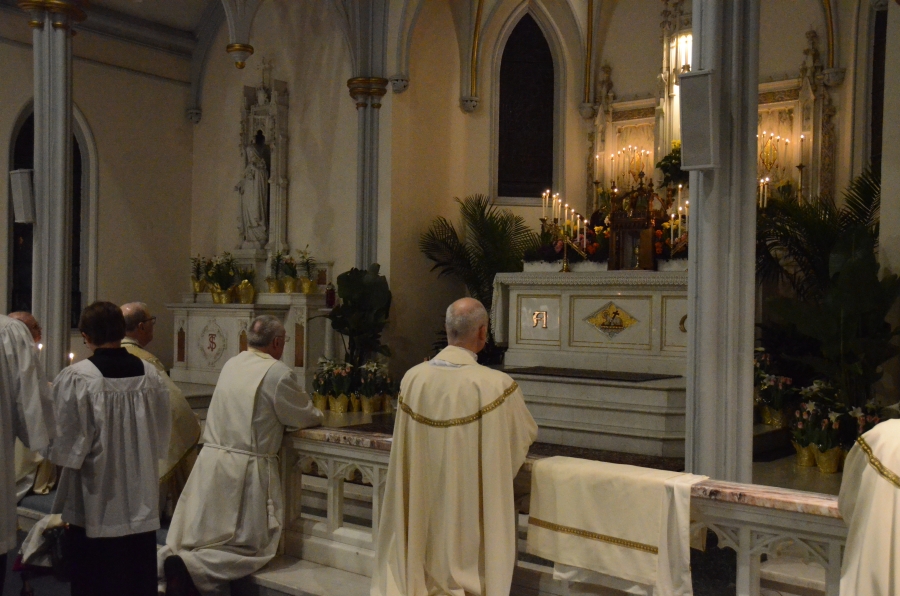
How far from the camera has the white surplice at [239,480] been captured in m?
4.63

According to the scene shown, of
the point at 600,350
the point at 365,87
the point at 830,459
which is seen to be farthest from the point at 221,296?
the point at 830,459

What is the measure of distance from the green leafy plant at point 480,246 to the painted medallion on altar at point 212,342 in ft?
9.21

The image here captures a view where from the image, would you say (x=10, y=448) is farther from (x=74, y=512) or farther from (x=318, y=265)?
(x=318, y=265)

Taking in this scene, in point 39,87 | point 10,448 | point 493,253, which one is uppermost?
point 39,87

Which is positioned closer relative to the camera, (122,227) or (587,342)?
(587,342)

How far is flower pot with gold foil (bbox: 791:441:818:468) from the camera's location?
23.6 feet

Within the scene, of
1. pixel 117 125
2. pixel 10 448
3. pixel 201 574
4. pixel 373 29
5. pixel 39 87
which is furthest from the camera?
pixel 117 125

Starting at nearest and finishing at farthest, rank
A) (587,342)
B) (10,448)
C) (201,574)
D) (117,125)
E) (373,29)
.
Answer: (10,448)
(201,574)
(587,342)
(373,29)
(117,125)

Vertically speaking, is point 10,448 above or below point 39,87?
below

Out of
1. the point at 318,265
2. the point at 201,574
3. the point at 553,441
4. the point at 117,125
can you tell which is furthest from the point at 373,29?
the point at 201,574

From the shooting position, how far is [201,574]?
4551 millimetres

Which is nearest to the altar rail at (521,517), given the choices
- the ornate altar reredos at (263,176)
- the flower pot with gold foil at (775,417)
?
the flower pot with gold foil at (775,417)

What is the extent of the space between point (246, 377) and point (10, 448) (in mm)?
1175

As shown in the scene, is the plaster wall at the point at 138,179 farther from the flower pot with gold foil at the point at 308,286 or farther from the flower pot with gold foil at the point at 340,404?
the flower pot with gold foil at the point at 340,404
